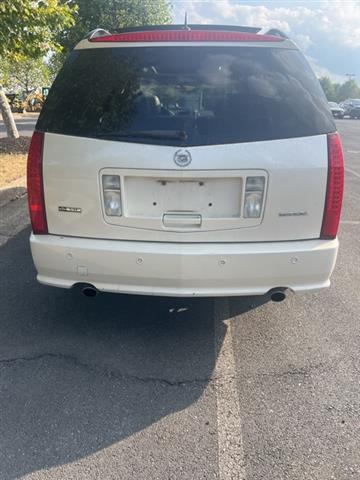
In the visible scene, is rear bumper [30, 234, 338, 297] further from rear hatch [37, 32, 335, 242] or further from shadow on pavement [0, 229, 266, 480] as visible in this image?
shadow on pavement [0, 229, 266, 480]

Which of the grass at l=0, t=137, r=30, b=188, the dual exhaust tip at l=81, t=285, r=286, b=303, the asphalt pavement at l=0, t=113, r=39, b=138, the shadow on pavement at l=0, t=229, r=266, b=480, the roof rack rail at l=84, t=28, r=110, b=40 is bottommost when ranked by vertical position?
the asphalt pavement at l=0, t=113, r=39, b=138

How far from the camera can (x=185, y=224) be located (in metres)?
2.72

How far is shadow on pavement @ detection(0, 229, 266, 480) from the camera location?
7.83 ft

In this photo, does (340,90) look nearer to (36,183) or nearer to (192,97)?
(192,97)

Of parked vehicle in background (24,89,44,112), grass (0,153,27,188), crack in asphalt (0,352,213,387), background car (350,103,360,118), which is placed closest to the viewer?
crack in asphalt (0,352,213,387)

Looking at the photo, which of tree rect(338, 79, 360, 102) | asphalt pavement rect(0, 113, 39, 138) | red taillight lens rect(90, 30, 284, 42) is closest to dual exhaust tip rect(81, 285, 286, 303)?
red taillight lens rect(90, 30, 284, 42)

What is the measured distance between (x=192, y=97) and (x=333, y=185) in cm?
106

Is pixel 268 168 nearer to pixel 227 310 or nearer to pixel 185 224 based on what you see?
pixel 185 224

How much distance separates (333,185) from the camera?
2707 millimetres

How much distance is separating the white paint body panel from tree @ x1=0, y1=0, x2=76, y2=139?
5171 mm

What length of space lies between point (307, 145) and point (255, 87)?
19.3 inches

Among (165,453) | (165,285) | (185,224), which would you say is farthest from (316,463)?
(185,224)

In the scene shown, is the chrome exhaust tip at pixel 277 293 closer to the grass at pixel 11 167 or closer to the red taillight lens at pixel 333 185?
the red taillight lens at pixel 333 185

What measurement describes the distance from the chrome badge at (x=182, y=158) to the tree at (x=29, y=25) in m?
5.50
